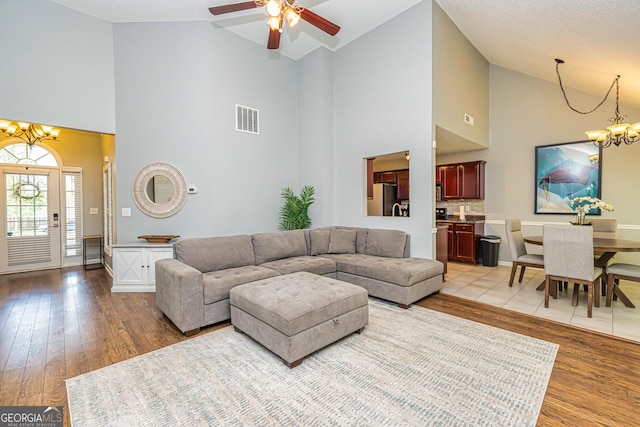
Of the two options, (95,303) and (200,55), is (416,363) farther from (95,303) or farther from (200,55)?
(200,55)

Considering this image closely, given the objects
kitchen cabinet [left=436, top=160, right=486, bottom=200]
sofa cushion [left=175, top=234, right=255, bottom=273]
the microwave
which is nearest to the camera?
sofa cushion [left=175, top=234, right=255, bottom=273]

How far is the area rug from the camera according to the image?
5.78 feet

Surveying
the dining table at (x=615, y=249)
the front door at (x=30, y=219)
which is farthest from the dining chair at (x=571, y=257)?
the front door at (x=30, y=219)

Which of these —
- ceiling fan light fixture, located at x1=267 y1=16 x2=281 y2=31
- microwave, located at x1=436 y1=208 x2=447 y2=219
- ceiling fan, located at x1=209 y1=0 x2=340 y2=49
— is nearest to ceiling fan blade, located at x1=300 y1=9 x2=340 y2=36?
ceiling fan, located at x1=209 y1=0 x2=340 y2=49

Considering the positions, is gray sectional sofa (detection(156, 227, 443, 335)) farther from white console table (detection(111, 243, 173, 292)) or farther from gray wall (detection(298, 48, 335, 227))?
white console table (detection(111, 243, 173, 292))

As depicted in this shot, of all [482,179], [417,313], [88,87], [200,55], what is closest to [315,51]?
[200,55]

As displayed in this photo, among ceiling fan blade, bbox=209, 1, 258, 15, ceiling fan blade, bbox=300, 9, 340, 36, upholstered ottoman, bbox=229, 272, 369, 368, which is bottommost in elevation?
upholstered ottoman, bbox=229, 272, 369, 368

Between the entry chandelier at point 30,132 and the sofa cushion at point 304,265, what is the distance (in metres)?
4.55

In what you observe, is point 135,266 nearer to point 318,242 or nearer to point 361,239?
point 318,242

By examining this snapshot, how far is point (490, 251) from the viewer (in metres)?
5.89

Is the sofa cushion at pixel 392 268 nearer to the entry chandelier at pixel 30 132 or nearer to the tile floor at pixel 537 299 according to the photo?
the tile floor at pixel 537 299

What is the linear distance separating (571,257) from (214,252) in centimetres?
437

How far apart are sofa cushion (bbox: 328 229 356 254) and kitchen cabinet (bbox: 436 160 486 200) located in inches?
120

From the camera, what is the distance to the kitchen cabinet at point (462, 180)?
6.18 metres
